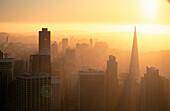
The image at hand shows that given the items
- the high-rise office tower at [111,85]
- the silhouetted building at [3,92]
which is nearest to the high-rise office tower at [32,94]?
the silhouetted building at [3,92]

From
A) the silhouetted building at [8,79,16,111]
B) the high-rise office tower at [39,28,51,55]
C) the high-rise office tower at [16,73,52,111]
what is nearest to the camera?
the high-rise office tower at [16,73,52,111]

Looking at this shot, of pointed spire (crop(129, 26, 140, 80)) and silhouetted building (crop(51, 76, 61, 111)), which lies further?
pointed spire (crop(129, 26, 140, 80))

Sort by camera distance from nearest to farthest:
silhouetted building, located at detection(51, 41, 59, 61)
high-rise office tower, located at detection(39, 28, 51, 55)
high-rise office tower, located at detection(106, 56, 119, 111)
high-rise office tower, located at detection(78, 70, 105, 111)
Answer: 1. high-rise office tower, located at detection(106, 56, 119, 111)
2. high-rise office tower, located at detection(39, 28, 51, 55)
3. silhouetted building, located at detection(51, 41, 59, 61)
4. high-rise office tower, located at detection(78, 70, 105, 111)

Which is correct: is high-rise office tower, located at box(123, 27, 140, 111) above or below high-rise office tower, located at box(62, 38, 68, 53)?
below

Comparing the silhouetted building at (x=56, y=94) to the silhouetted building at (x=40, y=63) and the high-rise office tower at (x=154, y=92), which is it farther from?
the high-rise office tower at (x=154, y=92)

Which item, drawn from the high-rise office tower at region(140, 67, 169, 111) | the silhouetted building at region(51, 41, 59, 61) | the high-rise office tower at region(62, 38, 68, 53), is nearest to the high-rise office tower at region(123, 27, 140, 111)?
the high-rise office tower at region(140, 67, 169, 111)

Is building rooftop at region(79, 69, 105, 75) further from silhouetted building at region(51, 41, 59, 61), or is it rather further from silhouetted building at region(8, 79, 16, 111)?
silhouetted building at region(8, 79, 16, 111)
